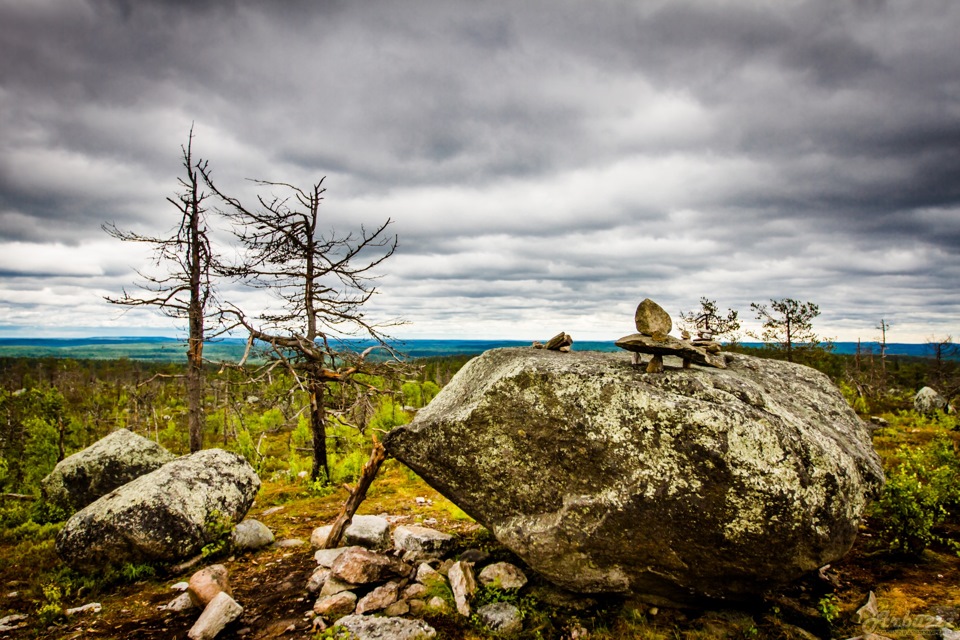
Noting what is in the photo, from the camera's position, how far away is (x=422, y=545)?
9.16 metres

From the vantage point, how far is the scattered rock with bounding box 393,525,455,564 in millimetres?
8938

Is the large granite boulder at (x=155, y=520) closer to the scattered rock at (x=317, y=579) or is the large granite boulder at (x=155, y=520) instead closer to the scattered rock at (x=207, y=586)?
the scattered rock at (x=207, y=586)

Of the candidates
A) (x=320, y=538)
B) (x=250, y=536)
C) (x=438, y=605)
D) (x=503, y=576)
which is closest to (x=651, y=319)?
(x=503, y=576)

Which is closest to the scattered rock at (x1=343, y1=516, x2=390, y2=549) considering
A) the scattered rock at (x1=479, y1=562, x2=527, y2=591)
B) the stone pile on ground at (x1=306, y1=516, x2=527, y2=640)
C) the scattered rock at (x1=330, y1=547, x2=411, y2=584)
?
the stone pile on ground at (x1=306, y1=516, x2=527, y2=640)

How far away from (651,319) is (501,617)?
512 cm

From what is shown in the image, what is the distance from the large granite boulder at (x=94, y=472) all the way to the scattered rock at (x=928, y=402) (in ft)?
163

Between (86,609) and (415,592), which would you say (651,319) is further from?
(86,609)

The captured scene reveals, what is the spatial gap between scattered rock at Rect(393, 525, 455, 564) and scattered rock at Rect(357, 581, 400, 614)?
1168 mm

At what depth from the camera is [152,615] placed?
7.71 meters

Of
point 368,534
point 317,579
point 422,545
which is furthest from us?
point 368,534

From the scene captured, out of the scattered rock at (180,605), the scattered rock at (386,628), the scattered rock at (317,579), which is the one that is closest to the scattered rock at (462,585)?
the scattered rock at (386,628)

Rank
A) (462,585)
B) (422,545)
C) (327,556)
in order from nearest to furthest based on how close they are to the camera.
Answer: (462,585), (327,556), (422,545)

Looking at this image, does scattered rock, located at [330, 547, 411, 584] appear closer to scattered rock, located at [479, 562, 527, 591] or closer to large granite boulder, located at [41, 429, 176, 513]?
scattered rock, located at [479, 562, 527, 591]

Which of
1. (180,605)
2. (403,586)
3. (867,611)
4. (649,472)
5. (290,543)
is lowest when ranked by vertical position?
(290,543)
